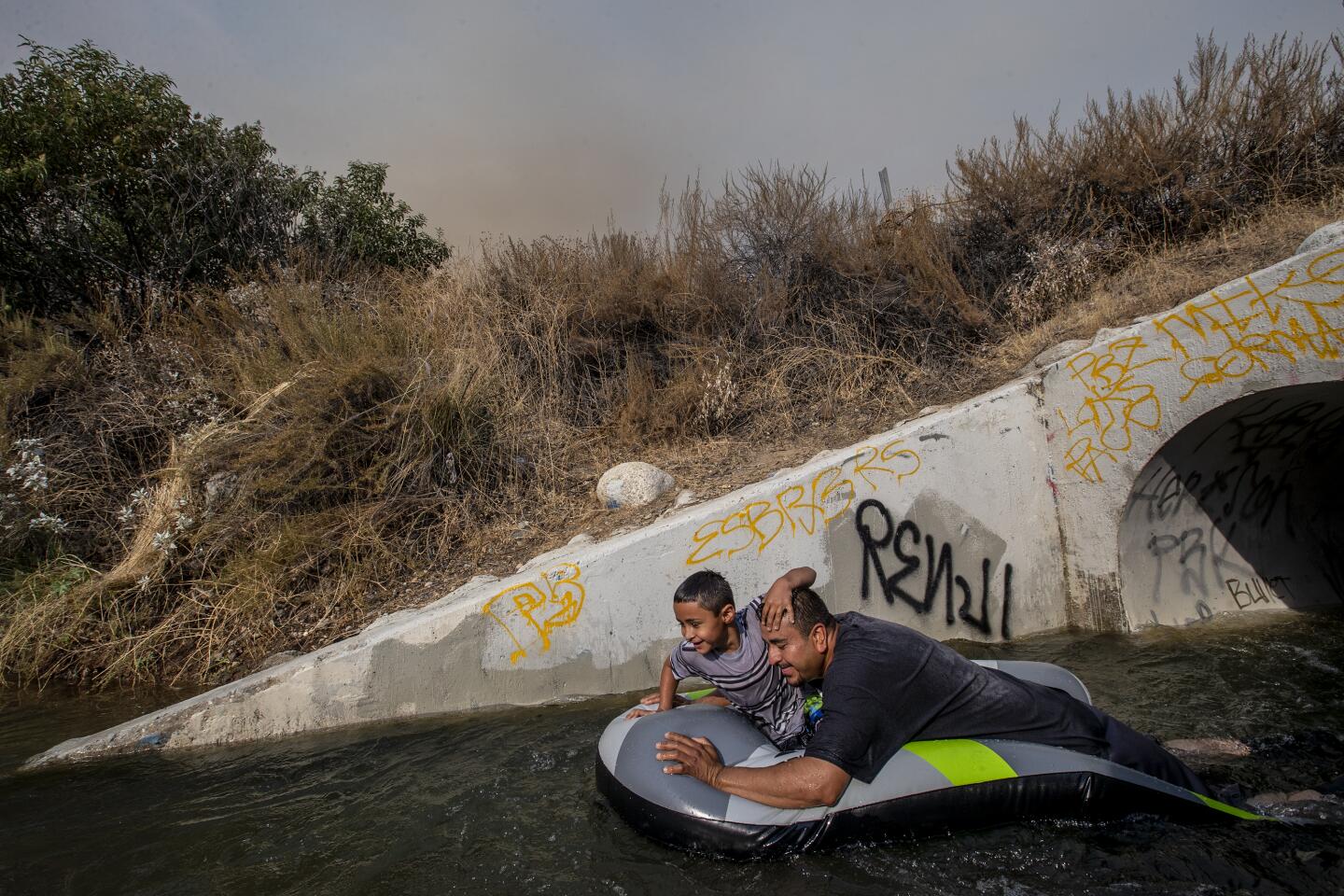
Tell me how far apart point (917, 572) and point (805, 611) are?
296 centimetres

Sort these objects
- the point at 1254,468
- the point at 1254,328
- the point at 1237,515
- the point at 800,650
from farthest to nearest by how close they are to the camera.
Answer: the point at 1237,515
the point at 1254,468
the point at 1254,328
the point at 800,650

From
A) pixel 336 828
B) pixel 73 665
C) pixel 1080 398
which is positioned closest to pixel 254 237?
pixel 73 665

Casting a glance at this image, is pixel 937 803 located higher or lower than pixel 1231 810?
higher

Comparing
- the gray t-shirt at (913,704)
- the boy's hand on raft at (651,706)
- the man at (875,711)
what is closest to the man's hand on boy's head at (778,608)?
the man at (875,711)

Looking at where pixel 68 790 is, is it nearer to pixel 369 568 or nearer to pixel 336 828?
pixel 336 828

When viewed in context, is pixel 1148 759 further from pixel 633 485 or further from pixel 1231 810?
pixel 633 485

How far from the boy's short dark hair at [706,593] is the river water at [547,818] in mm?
1137

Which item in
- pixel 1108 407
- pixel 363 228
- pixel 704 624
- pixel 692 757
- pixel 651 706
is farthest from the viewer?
pixel 363 228

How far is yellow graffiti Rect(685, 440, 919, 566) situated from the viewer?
6.03 meters

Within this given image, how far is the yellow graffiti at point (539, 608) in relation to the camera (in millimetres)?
5805

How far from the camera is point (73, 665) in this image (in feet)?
22.6

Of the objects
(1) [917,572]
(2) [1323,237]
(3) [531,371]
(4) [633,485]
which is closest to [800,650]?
(1) [917,572]

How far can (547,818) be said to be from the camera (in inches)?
159

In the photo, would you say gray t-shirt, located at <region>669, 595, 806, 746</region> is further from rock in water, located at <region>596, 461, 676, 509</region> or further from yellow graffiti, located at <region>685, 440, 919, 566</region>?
rock in water, located at <region>596, 461, 676, 509</region>
